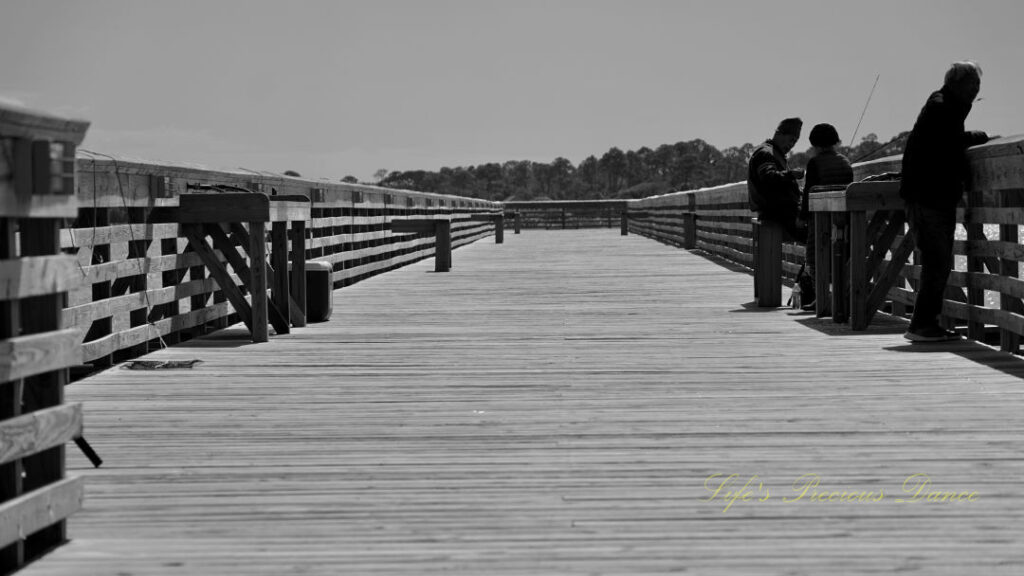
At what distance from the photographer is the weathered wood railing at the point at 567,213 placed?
49438 millimetres

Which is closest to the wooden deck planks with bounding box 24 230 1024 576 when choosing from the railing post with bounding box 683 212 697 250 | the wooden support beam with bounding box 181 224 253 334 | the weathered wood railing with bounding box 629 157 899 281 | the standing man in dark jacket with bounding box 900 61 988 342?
the wooden support beam with bounding box 181 224 253 334

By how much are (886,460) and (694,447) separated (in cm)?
62

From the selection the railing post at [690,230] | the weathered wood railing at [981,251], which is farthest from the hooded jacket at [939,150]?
the railing post at [690,230]

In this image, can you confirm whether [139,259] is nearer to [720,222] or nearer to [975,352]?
[975,352]

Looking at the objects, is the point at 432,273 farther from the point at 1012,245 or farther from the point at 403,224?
the point at 1012,245

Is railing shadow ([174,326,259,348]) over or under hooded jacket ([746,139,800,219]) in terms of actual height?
under

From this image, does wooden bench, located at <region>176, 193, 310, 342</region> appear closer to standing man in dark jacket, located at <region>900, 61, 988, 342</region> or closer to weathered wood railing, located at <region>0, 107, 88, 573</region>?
standing man in dark jacket, located at <region>900, 61, 988, 342</region>

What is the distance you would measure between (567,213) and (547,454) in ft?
162

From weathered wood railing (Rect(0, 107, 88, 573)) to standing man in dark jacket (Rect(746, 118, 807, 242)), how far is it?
7484mm

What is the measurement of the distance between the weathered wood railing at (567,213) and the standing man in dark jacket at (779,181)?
3616 centimetres

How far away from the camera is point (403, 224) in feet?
55.8

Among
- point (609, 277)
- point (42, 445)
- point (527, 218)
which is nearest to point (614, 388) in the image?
point (42, 445)

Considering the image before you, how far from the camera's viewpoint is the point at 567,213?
5338 cm

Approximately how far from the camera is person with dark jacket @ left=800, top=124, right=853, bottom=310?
9656 millimetres
